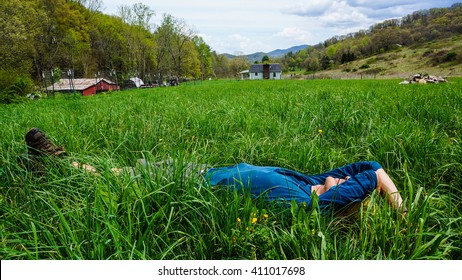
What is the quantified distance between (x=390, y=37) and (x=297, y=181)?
74245 millimetres

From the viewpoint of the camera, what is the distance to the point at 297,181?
9.32ft

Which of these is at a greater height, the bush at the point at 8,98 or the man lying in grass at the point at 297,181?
the bush at the point at 8,98

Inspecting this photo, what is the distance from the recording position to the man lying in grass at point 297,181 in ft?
7.77

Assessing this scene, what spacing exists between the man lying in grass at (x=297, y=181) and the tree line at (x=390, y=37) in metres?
37.7

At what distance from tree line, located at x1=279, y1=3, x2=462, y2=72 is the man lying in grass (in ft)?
124

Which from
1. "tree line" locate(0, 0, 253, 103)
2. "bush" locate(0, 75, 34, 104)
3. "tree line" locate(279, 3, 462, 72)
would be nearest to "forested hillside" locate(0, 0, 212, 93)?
"tree line" locate(0, 0, 253, 103)

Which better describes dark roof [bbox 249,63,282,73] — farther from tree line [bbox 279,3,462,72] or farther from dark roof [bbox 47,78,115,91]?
dark roof [bbox 47,78,115,91]

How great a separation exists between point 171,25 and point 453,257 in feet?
204

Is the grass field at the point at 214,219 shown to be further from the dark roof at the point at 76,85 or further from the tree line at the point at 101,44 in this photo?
the dark roof at the point at 76,85

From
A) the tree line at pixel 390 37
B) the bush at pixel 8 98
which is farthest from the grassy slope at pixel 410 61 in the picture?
the bush at pixel 8 98

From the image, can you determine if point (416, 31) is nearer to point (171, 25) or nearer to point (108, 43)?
point (171, 25)

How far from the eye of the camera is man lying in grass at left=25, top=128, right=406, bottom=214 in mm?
2367

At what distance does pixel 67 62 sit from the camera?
4553cm
